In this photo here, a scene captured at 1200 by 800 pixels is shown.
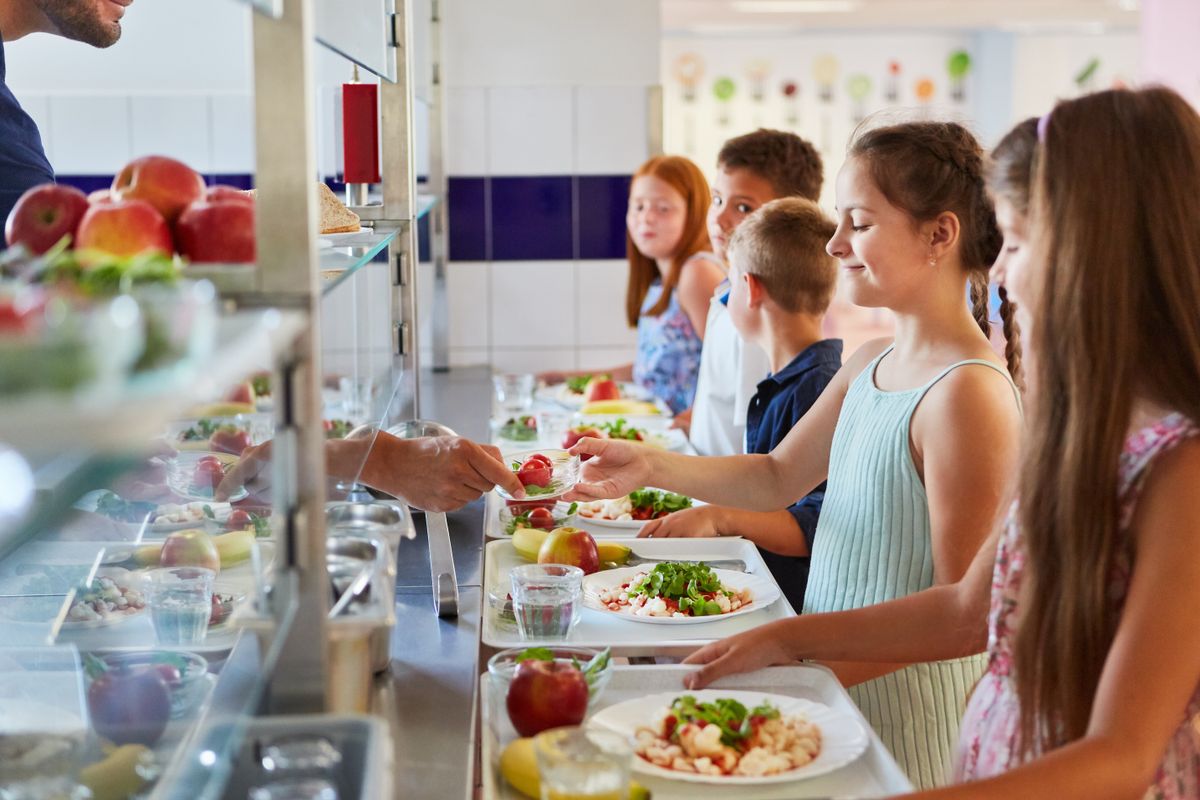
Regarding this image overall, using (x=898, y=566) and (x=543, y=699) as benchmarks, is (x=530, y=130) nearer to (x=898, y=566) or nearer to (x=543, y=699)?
(x=898, y=566)

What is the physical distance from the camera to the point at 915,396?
1.66 m

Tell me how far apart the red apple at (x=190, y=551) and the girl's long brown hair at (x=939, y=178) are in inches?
39.0

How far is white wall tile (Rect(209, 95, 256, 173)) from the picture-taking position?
13.2ft

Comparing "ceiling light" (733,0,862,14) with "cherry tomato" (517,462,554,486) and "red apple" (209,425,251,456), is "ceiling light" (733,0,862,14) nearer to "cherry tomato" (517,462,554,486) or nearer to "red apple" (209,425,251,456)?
"cherry tomato" (517,462,554,486)

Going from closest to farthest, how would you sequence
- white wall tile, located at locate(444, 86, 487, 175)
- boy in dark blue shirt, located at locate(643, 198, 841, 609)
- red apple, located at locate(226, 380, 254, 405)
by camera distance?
1. red apple, located at locate(226, 380, 254, 405)
2. boy in dark blue shirt, located at locate(643, 198, 841, 609)
3. white wall tile, located at locate(444, 86, 487, 175)

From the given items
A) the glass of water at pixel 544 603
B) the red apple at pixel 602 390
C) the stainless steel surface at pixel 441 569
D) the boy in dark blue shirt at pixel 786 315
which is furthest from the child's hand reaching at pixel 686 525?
the red apple at pixel 602 390

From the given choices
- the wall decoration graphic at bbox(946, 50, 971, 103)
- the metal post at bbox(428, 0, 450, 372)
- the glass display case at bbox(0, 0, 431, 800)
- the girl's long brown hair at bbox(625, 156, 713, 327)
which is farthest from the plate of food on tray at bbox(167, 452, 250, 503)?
the wall decoration graphic at bbox(946, 50, 971, 103)

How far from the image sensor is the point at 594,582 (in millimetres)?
1800

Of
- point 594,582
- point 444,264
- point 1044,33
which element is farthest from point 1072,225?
point 1044,33

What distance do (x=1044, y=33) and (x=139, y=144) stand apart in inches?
252

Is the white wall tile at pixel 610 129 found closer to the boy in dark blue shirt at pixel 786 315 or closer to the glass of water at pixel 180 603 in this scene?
the boy in dark blue shirt at pixel 786 315

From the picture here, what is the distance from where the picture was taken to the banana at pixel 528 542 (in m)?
1.92

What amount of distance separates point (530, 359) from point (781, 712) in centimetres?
317

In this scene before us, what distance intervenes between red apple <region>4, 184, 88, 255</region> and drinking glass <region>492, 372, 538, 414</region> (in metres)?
2.33
